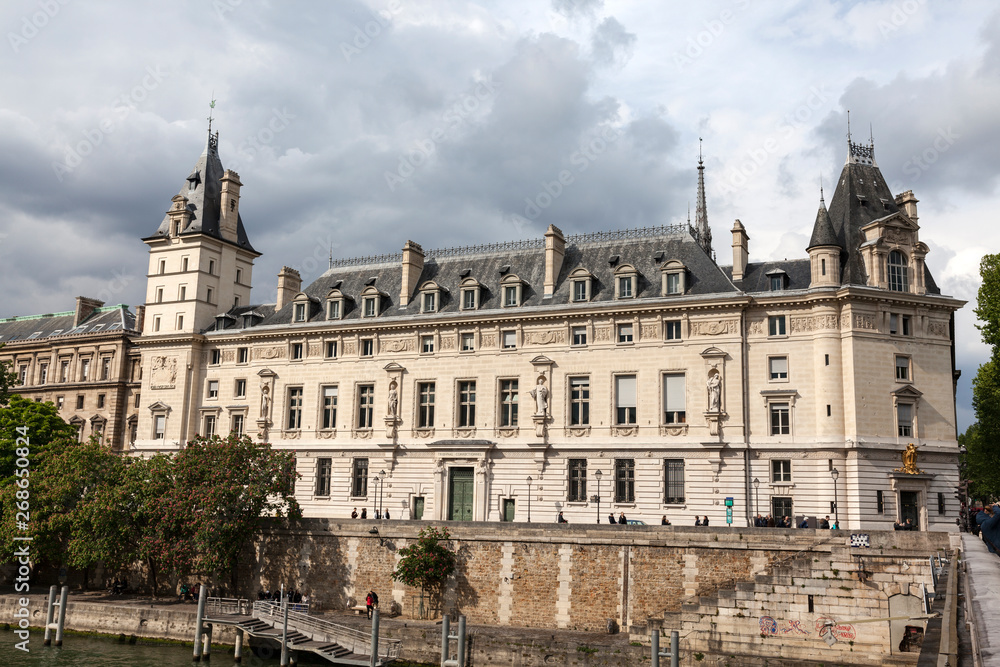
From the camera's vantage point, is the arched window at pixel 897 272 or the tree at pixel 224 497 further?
the arched window at pixel 897 272

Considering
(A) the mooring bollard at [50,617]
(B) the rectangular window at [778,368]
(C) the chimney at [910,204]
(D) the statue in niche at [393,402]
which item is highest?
(C) the chimney at [910,204]

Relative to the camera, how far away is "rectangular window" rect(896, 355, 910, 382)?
41.4 metres

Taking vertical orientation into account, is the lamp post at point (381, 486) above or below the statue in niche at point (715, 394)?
below

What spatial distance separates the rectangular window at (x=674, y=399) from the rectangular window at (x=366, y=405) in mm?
16626

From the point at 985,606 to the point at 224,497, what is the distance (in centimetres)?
3532

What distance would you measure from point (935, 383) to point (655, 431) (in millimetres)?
13683

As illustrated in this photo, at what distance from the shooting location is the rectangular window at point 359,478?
48031 mm

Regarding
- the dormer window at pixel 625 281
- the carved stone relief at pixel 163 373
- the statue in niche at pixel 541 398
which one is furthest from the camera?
the carved stone relief at pixel 163 373

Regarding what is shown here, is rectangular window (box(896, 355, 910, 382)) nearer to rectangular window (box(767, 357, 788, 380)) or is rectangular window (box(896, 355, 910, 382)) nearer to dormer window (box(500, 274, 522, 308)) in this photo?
rectangular window (box(767, 357, 788, 380))

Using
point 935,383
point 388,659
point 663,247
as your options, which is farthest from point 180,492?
point 935,383

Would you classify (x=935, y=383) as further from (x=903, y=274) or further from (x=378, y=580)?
(x=378, y=580)

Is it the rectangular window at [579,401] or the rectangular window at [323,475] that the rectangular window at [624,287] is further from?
the rectangular window at [323,475]

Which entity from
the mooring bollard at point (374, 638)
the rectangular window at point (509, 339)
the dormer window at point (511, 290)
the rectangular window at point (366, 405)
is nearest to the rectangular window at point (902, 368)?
the rectangular window at point (509, 339)

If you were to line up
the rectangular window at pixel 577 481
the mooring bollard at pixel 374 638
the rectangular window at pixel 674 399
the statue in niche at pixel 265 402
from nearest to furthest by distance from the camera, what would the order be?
the mooring bollard at pixel 374 638 < the rectangular window at pixel 674 399 < the rectangular window at pixel 577 481 < the statue in niche at pixel 265 402
